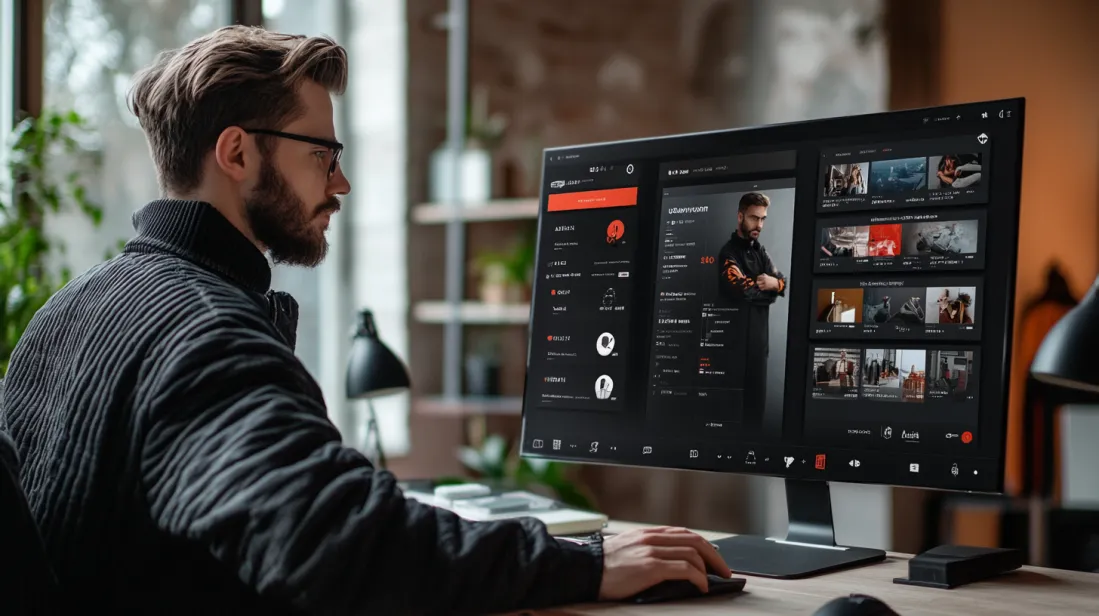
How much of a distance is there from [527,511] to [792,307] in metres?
0.50

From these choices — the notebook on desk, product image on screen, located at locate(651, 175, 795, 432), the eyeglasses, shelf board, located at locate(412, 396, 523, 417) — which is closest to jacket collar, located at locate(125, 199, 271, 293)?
the eyeglasses

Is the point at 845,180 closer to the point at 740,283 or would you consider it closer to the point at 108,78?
the point at 740,283

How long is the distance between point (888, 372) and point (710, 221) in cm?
30

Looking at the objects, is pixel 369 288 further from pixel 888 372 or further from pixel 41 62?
pixel 888 372

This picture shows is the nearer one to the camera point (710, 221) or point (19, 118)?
point (710, 221)

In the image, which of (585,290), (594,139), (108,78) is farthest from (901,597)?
(594,139)

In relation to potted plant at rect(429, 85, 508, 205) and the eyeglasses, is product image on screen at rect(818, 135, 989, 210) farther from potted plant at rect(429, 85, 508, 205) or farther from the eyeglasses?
potted plant at rect(429, 85, 508, 205)

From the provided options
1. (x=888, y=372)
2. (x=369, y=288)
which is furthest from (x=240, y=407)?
(x=369, y=288)

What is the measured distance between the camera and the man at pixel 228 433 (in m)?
1.02

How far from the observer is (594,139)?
183 inches

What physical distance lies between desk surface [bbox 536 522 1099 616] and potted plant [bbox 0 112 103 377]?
159cm

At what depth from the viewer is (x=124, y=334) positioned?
1.19 m

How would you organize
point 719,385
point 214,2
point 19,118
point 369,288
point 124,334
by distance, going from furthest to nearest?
point 369,288 < point 214,2 < point 19,118 < point 719,385 < point 124,334

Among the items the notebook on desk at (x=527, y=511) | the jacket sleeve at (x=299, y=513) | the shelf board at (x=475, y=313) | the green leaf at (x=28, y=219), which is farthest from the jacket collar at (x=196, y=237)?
the shelf board at (x=475, y=313)
